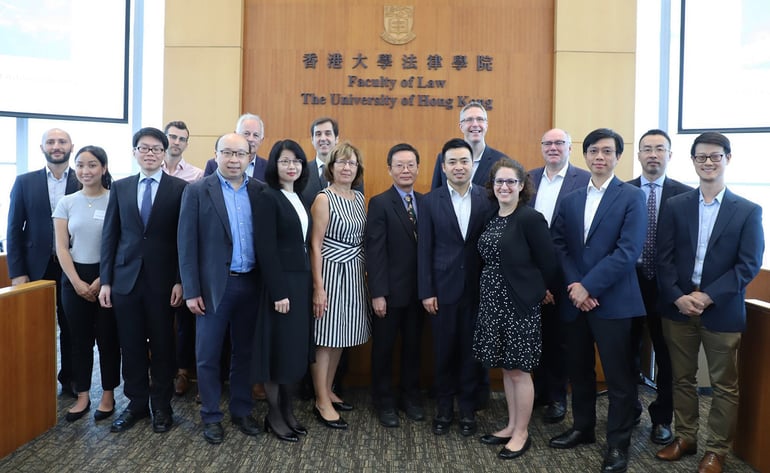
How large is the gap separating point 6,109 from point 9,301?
9.93 feet

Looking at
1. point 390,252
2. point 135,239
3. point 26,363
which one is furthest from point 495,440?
point 26,363

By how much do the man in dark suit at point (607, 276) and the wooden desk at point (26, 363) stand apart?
285 centimetres

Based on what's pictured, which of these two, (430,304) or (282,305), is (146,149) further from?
(430,304)

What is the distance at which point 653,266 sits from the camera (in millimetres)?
3002

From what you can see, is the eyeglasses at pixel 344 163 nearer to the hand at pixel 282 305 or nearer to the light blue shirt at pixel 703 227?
the hand at pixel 282 305

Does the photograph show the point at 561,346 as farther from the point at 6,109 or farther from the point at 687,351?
the point at 6,109

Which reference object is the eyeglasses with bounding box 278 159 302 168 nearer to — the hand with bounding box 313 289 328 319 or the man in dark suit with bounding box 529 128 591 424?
the hand with bounding box 313 289 328 319

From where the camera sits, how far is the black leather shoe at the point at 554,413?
10.9 ft

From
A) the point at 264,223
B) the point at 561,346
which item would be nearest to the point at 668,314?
the point at 561,346

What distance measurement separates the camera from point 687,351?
107 inches

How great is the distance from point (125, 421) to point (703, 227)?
3.26 m

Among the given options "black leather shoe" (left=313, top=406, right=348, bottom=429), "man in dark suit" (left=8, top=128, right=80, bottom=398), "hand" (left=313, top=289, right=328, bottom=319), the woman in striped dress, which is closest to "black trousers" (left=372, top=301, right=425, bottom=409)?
the woman in striped dress

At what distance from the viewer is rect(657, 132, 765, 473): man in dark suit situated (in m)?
2.52

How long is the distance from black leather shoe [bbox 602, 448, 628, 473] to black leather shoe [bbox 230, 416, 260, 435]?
1.86 meters
